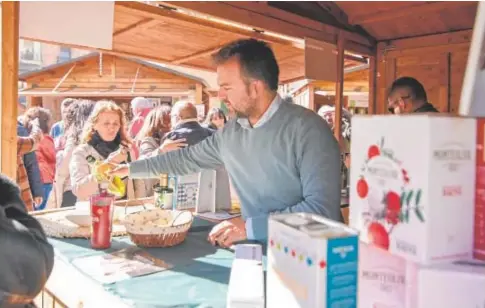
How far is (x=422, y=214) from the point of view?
69 cm

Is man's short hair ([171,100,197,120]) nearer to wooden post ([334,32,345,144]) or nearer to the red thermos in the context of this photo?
wooden post ([334,32,345,144])

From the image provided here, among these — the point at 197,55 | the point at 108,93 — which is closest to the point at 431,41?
the point at 197,55

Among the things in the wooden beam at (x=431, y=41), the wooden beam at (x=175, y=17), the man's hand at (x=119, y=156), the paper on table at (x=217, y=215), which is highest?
the wooden beam at (x=431, y=41)

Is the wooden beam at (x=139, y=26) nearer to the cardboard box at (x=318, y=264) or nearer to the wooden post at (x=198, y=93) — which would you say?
the cardboard box at (x=318, y=264)

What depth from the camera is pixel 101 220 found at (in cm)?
147

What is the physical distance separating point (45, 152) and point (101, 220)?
295 cm

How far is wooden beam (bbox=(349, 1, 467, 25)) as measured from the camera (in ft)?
9.51

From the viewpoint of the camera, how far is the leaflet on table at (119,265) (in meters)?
1.23

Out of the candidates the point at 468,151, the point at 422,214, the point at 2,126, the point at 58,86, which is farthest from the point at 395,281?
the point at 58,86

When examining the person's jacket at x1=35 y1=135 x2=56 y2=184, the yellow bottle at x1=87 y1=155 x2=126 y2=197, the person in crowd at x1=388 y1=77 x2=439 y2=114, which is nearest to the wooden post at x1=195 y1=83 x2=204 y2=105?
the person's jacket at x1=35 y1=135 x2=56 y2=184

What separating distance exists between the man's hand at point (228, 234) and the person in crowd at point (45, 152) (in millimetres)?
2988

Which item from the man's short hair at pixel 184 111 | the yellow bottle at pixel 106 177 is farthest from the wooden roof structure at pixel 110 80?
the yellow bottle at pixel 106 177

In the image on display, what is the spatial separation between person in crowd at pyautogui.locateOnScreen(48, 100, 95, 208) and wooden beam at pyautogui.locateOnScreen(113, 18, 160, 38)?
1037 mm

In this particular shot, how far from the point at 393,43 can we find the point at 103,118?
2.46 meters
